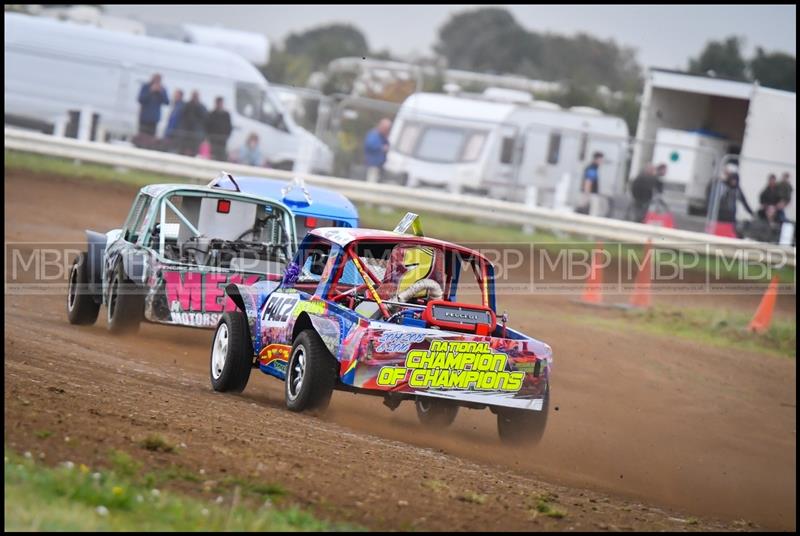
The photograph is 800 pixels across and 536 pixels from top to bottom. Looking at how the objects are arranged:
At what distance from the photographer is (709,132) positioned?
1117 inches

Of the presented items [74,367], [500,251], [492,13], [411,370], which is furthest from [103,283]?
[492,13]

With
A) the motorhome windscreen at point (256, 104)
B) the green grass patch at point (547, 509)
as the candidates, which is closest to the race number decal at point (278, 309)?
the green grass patch at point (547, 509)

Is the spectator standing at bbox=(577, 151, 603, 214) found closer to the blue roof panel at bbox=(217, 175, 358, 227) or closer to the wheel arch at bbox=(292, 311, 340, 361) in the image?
the blue roof panel at bbox=(217, 175, 358, 227)

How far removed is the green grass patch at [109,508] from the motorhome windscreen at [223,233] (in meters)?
6.31

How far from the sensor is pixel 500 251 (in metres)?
22.2

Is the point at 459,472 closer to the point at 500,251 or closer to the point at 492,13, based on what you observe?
the point at 500,251

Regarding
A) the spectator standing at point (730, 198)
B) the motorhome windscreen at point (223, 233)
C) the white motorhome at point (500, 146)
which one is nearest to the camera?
the motorhome windscreen at point (223, 233)

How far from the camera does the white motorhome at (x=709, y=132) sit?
23094 mm

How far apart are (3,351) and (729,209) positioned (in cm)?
1568

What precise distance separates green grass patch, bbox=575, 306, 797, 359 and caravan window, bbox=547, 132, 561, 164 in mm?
6175

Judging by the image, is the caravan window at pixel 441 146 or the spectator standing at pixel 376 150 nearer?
the spectator standing at pixel 376 150

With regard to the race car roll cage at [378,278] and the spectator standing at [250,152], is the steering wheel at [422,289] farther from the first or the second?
the spectator standing at [250,152]

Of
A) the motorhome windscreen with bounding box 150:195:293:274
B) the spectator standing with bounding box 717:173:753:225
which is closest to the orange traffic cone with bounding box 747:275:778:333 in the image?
the spectator standing with bounding box 717:173:753:225

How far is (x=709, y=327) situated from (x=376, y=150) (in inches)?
338
